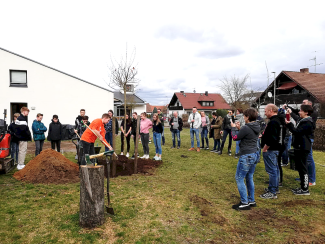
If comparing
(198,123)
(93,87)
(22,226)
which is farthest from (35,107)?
(22,226)

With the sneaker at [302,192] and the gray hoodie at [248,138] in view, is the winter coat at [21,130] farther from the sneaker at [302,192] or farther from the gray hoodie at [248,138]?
the sneaker at [302,192]

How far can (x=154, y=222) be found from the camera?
146 inches

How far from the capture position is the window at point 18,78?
648 inches

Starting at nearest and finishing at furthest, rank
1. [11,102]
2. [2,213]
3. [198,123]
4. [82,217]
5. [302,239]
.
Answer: [302,239] → [82,217] → [2,213] → [198,123] → [11,102]

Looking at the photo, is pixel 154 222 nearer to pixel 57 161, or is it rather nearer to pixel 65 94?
pixel 57 161

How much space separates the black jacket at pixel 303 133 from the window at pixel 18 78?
18.0m

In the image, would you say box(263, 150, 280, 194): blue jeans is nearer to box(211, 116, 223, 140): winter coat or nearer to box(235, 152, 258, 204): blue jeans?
box(235, 152, 258, 204): blue jeans

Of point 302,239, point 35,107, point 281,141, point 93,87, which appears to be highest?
point 93,87

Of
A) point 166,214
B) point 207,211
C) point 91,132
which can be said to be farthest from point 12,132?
point 207,211

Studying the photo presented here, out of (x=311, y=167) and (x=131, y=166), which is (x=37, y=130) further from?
(x=311, y=167)

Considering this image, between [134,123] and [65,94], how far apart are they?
10.8 metres

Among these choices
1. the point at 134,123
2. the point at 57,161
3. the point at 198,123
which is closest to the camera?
the point at 57,161

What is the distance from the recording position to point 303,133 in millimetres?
4867

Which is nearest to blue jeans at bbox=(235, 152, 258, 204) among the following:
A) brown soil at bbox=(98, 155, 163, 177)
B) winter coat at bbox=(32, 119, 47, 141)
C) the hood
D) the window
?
the hood
